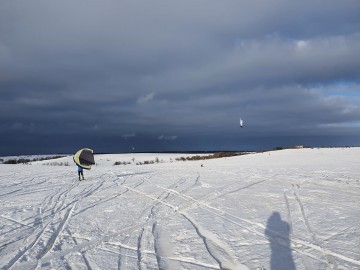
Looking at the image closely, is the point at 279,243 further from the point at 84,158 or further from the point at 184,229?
the point at 84,158

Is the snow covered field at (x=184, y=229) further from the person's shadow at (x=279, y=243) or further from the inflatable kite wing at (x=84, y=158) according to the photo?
the inflatable kite wing at (x=84, y=158)

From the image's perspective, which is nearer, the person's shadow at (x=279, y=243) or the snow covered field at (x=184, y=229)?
the person's shadow at (x=279, y=243)

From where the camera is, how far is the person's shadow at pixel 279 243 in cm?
511

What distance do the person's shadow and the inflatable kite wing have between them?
1304cm

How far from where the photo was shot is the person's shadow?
16.8ft

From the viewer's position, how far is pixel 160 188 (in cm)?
1359

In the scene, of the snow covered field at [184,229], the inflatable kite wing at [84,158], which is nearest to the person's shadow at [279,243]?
the snow covered field at [184,229]

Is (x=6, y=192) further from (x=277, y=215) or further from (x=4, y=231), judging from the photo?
(x=277, y=215)

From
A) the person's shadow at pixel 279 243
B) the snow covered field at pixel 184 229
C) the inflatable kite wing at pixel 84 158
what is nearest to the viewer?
the person's shadow at pixel 279 243

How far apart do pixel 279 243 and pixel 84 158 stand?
15.2 meters

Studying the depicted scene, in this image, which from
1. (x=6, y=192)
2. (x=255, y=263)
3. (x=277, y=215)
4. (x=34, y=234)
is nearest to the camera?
(x=255, y=263)

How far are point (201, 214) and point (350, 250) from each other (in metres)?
3.92

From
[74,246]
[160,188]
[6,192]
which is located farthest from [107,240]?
[6,192]

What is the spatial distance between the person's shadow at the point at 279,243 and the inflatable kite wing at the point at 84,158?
13.0m
